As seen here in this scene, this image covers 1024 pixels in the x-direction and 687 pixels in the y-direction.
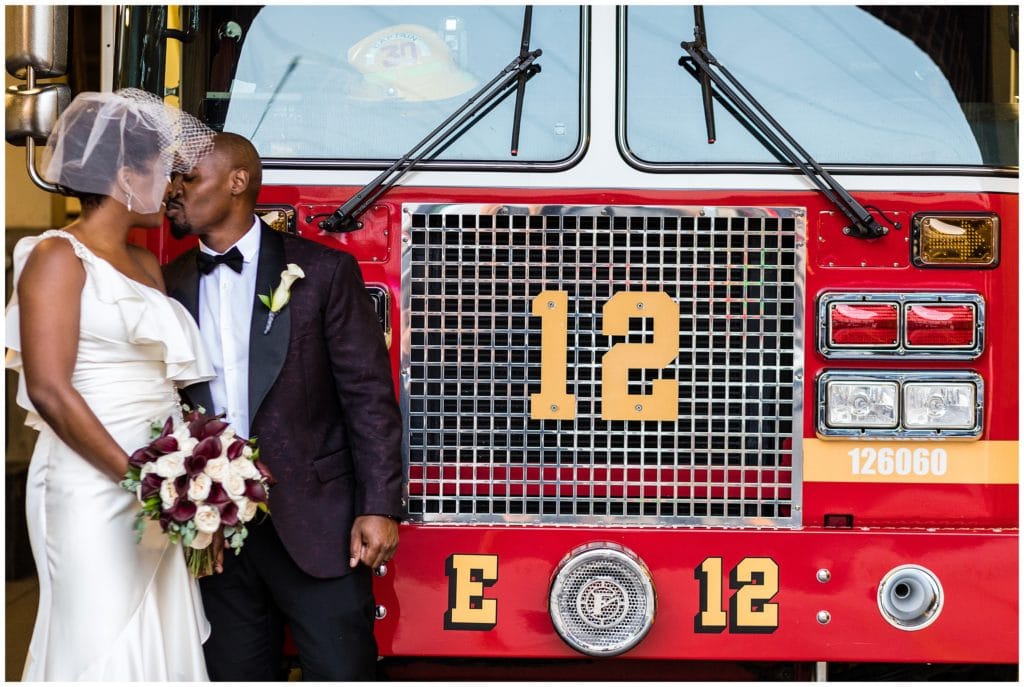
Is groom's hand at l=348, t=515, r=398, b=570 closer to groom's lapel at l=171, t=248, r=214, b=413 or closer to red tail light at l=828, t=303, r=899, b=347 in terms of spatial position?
groom's lapel at l=171, t=248, r=214, b=413

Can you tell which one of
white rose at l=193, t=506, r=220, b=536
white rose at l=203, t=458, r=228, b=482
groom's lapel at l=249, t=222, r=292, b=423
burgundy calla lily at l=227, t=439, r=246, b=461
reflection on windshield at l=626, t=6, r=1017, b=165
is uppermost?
reflection on windshield at l=626, t=6, r=1017, b=165

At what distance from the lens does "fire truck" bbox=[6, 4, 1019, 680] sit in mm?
3285

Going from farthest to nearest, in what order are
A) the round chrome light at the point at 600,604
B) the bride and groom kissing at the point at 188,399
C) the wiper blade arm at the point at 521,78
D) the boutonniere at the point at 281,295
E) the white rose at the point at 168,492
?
the wiper blade arm at the point at 521,78 < the round chrome light at the point at 600,604 < the boutonniere at the point at 281,295 < the bride and groom kissing at the point at 188,399 < the white rose at the point at 168,492

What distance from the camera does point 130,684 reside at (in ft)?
9.65

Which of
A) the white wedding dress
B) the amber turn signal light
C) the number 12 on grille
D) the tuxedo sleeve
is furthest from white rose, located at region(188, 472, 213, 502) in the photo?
the amber turn signal light

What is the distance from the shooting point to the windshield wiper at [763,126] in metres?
3.29

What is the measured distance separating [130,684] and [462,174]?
1.57 metres

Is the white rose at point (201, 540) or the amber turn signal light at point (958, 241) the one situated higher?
the amber turn signal light at point (958, 241)

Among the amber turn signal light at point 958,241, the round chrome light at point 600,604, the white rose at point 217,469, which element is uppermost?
the amber turn signal light at point 958,241

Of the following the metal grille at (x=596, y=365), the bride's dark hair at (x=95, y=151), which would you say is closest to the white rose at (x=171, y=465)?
the bride's dark hair at (x=95, y=151)

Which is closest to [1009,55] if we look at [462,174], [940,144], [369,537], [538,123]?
[940,144]

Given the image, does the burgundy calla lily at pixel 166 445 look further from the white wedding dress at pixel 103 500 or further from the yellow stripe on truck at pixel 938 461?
the yellow stripe on truck at pixel 938 461

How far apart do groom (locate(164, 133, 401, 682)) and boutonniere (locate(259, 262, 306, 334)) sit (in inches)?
0.4

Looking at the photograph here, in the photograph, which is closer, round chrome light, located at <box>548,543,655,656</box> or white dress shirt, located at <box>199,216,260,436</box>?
white dress shirt, located at <box>199,216,260,436</box>
